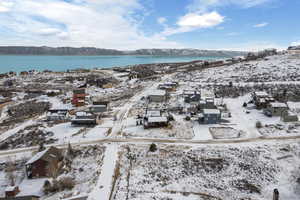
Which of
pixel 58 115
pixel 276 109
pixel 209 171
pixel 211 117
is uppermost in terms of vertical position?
pixel 276 109

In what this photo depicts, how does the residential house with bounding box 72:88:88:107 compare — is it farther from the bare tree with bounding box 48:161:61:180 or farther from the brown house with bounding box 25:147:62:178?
the brown house with bounding box 25:147:62:178

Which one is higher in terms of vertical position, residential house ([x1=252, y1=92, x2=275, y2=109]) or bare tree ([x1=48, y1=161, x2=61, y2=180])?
residential house ([x1=252, y1=92, x2=275, y2=109])

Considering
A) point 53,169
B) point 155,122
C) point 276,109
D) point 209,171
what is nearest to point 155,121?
point 155,122

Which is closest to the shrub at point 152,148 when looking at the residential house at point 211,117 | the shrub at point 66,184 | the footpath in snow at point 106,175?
the footpath in snow at point 106,175

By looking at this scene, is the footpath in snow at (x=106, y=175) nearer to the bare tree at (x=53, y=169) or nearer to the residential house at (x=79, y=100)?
the bare tree at (x=53, y=169)

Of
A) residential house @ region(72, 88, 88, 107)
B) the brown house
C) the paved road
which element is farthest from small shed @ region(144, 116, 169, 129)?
residential house @ region(72, 88, 88, 107)

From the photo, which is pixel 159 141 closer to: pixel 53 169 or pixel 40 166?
pixel 53 169

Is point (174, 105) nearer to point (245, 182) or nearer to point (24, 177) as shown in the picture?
point (245, 182)
